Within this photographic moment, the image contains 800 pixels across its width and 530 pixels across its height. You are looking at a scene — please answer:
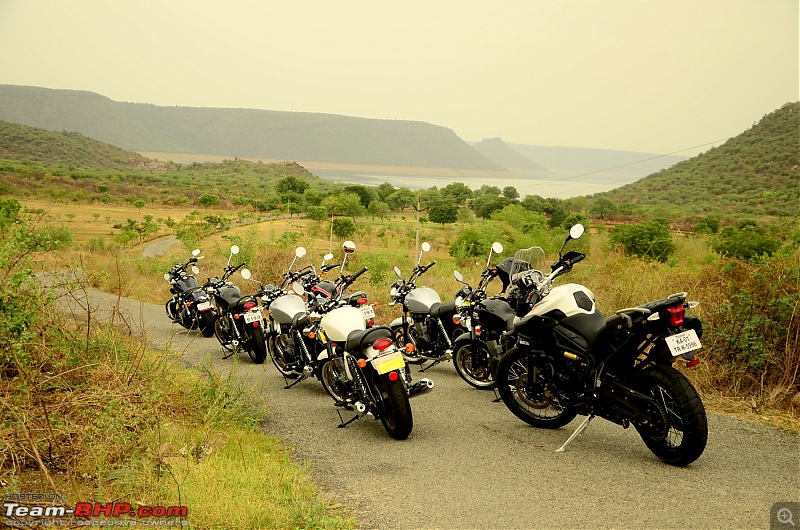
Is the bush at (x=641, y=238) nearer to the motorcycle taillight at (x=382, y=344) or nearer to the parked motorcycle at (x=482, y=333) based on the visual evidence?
the parked motorcycle at (x=482, y=333)

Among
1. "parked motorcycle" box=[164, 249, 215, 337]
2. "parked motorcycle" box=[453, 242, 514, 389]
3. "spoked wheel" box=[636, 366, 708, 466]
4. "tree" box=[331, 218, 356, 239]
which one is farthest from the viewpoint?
"tree" box=[331, 218, 356, 239]

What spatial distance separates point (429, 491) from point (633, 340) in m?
2.00

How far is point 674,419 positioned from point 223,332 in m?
7.36

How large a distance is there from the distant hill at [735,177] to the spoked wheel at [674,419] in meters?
46.2

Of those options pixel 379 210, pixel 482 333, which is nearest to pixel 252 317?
pixel 482 333

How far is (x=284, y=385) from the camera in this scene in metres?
8.05

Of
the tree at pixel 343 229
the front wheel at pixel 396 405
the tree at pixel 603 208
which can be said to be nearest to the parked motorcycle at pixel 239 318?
the front wheel at pixel 396 405

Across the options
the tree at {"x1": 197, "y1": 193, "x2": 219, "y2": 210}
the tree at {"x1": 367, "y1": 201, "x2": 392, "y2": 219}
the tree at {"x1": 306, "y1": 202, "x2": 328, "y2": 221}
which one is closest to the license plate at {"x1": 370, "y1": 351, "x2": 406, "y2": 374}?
the tree at {"x1": 306, "y1": 202, "x2": 328, "y2": 221}

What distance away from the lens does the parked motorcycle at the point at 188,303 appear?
37.9 ft

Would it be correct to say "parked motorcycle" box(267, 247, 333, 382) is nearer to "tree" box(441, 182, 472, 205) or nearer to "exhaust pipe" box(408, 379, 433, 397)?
"exhaust pipe" box(408, 379, 433, 397)

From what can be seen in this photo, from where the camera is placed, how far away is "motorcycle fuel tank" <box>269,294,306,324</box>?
787 centimetres

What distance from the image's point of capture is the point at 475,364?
7535 mm

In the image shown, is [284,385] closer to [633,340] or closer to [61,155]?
[633,340]

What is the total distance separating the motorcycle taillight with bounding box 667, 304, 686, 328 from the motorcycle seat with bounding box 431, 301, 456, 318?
151 inches
